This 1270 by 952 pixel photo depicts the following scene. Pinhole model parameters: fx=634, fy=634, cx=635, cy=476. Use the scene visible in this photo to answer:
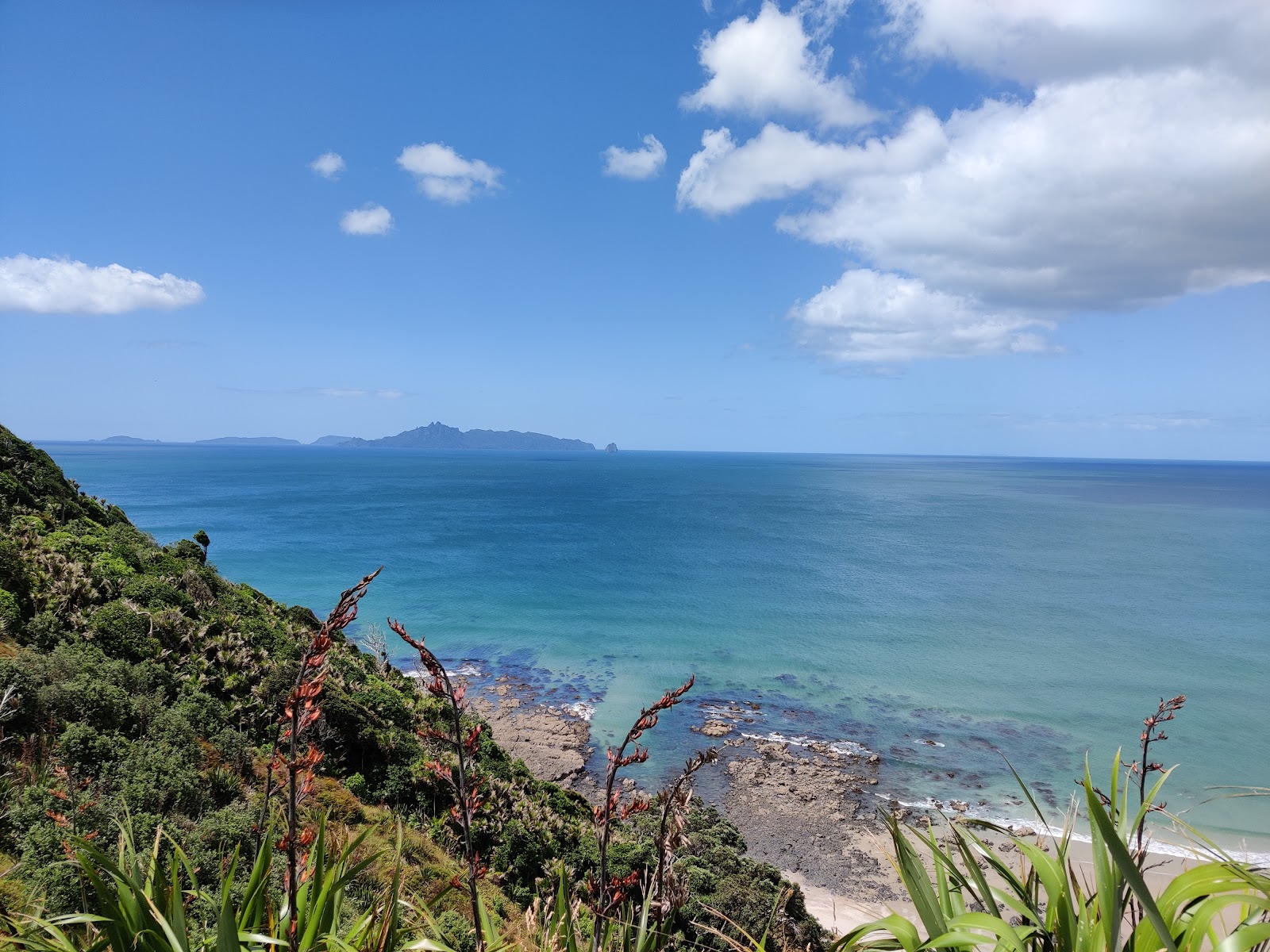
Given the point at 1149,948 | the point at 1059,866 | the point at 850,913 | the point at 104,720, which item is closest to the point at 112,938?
the point at 1059,866

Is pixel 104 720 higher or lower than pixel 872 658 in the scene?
higher

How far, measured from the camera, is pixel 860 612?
4222 cm

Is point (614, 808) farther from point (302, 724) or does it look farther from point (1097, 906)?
point (1097, 906)

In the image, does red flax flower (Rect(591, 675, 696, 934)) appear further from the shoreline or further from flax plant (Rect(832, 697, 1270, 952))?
the shoreline

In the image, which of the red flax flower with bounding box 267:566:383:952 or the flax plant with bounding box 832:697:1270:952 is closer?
the flax plant with bounding box 832:697:1270:952

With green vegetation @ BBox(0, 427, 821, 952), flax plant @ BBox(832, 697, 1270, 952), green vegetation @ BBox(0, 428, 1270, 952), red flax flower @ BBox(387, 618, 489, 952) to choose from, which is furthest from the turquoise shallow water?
green vegetation @ BBox(0, 427, 821, 952)

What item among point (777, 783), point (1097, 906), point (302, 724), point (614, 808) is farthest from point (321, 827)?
point (777, 783)

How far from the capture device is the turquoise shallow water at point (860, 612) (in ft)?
81.4

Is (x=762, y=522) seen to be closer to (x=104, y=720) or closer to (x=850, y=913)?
(x=850, y=913)

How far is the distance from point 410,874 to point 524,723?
16619 mm

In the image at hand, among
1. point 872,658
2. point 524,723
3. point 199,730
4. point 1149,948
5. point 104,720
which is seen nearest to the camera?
point 1149,948

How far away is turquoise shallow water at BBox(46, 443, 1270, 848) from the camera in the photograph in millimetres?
24812

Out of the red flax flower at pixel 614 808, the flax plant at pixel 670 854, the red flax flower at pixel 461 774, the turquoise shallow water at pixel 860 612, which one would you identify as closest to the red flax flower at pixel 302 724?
the red flax flower at pixel 461 774

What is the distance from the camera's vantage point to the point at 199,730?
10141 mm
